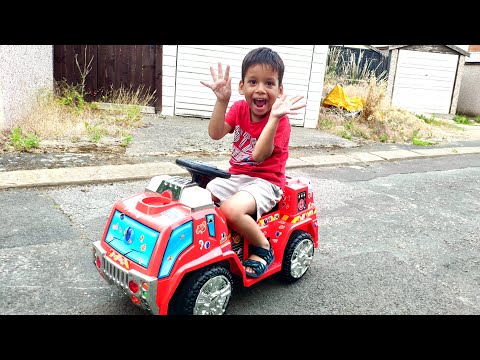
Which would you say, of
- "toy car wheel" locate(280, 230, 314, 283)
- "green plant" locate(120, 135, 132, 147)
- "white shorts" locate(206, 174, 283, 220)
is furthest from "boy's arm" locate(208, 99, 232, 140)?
"green plant" locate(120, 135, 132, 147)

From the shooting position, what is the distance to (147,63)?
8.84m

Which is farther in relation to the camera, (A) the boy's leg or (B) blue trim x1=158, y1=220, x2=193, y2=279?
(A) the boy's leg

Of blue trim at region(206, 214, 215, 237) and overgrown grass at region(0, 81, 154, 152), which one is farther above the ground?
blue trim at region(206, 214, 215, 237)

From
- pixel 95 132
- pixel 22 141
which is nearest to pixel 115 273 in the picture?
pixel 22 141

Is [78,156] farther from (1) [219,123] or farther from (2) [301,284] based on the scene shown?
(2) [301,284]

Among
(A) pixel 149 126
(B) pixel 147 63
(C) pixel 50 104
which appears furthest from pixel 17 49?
(B) pixel 147 63

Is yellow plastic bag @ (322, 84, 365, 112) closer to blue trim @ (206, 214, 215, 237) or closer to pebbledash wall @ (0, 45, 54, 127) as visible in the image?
pebbledash wall @ (0, 45, 54, 127)

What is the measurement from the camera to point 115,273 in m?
2.10

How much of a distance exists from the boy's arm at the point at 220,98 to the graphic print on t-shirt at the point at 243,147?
10 cm

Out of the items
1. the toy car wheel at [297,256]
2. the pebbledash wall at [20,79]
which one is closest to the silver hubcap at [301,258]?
the toy car wheel at [297,256]

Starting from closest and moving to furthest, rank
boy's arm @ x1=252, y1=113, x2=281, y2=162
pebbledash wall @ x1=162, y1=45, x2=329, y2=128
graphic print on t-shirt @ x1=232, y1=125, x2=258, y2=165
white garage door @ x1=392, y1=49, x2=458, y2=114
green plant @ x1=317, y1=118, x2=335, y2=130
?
boy's arm @ x1=252, y1=113, x2=281, y2=162 → graphic print on t-shirt @ x1=232, y1=125, x2=258, y2=165 → pebbledash wall @ x1=162, y1=45, x2=329, y2=128 → green plant @ x1=317, y1=118, x2=335, y2=130 → white garage door @ x1=392, y1=49, x2=458, y2=114

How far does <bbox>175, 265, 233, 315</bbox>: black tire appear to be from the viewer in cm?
206

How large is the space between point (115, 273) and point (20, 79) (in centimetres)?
551

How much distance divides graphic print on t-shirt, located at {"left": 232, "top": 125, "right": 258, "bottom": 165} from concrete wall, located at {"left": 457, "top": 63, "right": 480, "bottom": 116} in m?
17.1
